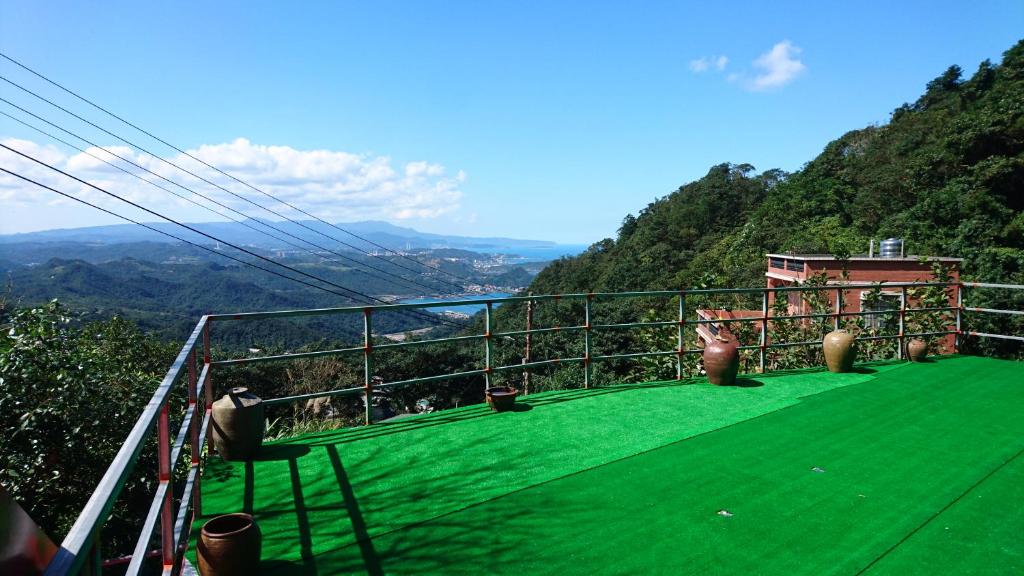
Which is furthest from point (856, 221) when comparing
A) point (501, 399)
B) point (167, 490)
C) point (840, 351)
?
point (167, 490)

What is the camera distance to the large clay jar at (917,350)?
905 cm

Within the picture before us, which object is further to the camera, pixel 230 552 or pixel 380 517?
pixel 380 517

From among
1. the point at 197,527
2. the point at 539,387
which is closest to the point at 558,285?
the point at 539,387

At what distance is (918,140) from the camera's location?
4069 centimetres

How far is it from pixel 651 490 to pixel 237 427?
3.18m

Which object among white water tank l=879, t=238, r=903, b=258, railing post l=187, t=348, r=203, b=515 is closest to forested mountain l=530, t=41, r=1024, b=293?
white water tank l=879, t=238, r=903, b=258

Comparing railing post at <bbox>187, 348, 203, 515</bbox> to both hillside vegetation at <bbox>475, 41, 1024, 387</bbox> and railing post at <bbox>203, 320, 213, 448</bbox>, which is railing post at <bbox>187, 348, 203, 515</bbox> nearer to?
railing post at <bbox>203, 320, 213, 448</bbox>

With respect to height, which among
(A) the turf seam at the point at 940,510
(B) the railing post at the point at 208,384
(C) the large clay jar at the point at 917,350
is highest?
(B) the railing post at the point at 208,384

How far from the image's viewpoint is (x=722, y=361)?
758cm

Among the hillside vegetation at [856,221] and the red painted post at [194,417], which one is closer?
the red painted post at [194,417]

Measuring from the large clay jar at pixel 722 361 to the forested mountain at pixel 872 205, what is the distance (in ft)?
10.8

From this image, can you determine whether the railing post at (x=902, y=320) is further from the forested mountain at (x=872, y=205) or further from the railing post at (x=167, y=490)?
the railing post at (x=167, y=490)

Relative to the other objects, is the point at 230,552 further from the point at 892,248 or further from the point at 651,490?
the point at 892,248

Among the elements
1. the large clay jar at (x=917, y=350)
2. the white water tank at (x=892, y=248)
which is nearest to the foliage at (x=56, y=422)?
the large clay jar at (x=917, y=350)
